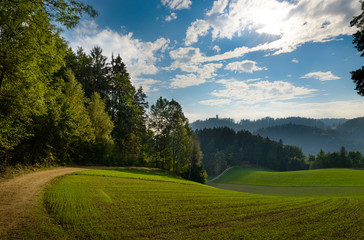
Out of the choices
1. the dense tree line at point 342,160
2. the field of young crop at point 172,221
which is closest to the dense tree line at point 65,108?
the field of young crop at point 172,221

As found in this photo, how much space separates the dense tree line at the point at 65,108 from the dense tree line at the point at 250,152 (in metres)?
54.7

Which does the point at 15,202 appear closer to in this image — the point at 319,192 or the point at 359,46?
the point at 359,46

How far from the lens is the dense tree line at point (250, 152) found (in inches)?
3907

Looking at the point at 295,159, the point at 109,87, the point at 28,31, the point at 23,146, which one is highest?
the point at 109,87

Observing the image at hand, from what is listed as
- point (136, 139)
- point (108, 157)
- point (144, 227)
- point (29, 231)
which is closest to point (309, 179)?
point (136, 139)

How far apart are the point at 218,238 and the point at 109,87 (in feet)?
137

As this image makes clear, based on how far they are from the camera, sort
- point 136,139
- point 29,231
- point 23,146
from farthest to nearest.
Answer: point 136,139, point 23,146, point 29,231

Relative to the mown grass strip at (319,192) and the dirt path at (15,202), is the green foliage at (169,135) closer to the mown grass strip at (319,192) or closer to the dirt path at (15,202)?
the mown grass strip at (319,192)

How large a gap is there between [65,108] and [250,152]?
A: 108560mm

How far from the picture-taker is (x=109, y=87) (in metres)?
41.1

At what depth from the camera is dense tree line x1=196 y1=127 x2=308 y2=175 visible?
326ft

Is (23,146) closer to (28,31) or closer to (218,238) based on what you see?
(28,31)

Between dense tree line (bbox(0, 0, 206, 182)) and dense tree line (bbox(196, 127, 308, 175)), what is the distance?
179ft

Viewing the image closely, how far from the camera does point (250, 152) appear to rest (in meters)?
109
